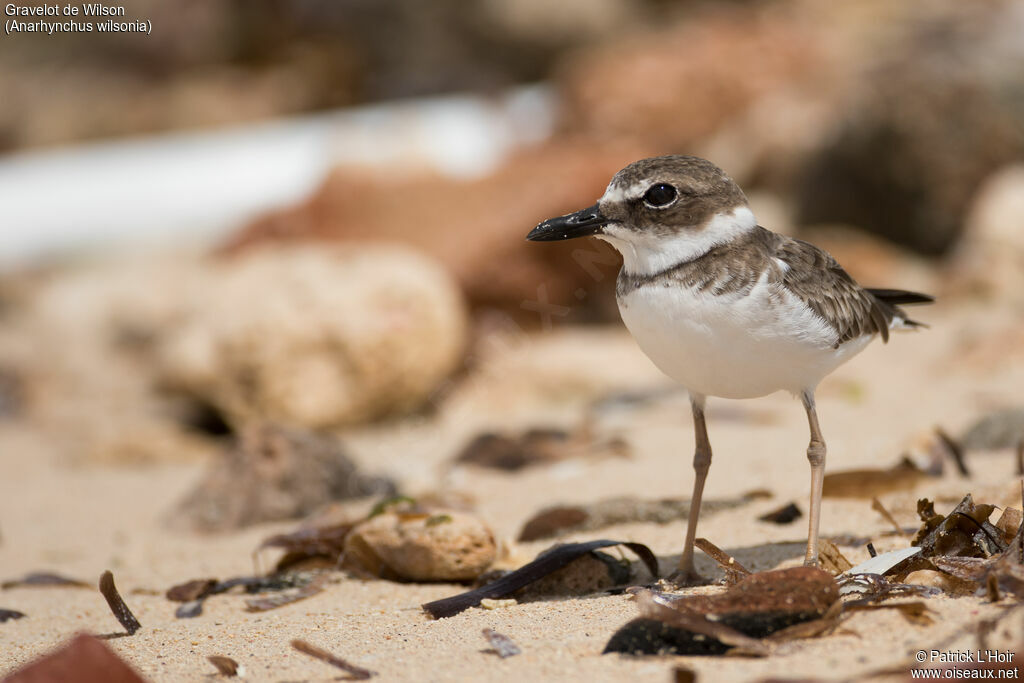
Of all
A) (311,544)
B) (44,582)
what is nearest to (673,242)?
(311,544)

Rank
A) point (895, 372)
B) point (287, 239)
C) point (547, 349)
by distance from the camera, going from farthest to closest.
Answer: point (287, 239), point (547, 349), point (895, 372)

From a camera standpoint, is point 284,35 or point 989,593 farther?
point 284,35

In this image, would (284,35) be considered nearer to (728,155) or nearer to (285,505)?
(728,155)

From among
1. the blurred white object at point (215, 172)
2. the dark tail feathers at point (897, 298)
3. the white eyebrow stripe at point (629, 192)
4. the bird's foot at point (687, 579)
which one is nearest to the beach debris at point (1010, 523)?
the bird's foot at point (687, 579)

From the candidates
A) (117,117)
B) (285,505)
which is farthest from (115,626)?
(117,117)

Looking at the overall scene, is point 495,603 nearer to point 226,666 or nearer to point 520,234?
point 226,666
